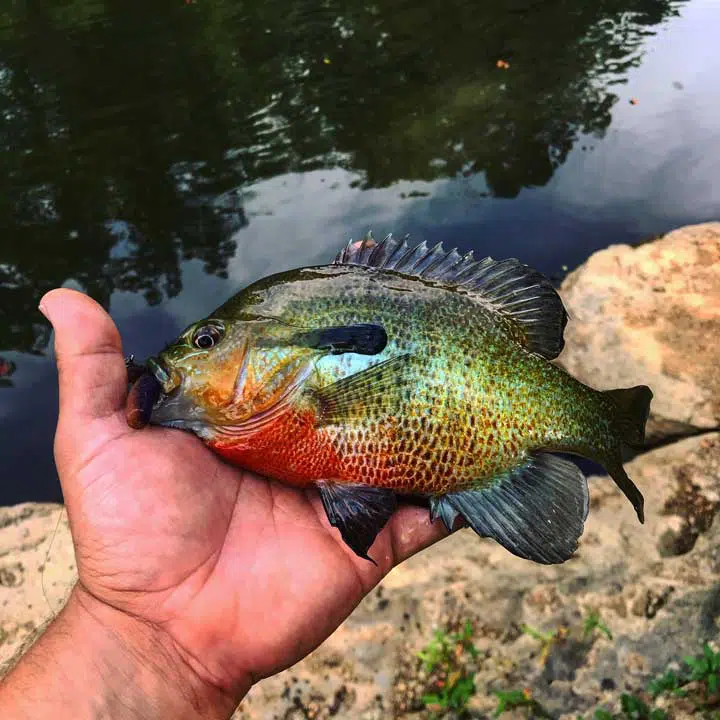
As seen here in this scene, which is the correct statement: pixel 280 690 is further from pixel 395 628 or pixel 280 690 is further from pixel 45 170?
pixel 45 170

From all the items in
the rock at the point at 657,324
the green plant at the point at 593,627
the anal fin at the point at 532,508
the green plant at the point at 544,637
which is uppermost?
the anal fin at the point at 532,508

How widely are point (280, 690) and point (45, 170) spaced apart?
11631 millimetres

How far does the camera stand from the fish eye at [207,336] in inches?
107

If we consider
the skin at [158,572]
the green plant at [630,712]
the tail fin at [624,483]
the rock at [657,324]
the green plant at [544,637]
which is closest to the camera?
the skin at [158,572]

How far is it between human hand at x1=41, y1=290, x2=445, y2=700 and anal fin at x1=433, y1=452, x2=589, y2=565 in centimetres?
61

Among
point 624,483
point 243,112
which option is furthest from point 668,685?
point 243,112

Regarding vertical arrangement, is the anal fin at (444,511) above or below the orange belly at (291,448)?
below

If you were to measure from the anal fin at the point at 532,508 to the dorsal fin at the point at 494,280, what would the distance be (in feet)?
1.76

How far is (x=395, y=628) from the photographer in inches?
163

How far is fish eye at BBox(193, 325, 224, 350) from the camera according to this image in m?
2.71

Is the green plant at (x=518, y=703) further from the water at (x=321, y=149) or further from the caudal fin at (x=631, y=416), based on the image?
the water at (x=321, y=149)

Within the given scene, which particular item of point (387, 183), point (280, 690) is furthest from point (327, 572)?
point (387, 183)

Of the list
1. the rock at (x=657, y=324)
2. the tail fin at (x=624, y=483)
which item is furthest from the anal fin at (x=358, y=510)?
the rock at (x=657, y=324)

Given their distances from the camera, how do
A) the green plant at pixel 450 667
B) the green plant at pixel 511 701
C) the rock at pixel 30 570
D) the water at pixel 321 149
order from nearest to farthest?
the green plant at pixel 511 701
the green plant at pixel 450 667
the rock at pixel 30 570
the water at pixel 321 149
